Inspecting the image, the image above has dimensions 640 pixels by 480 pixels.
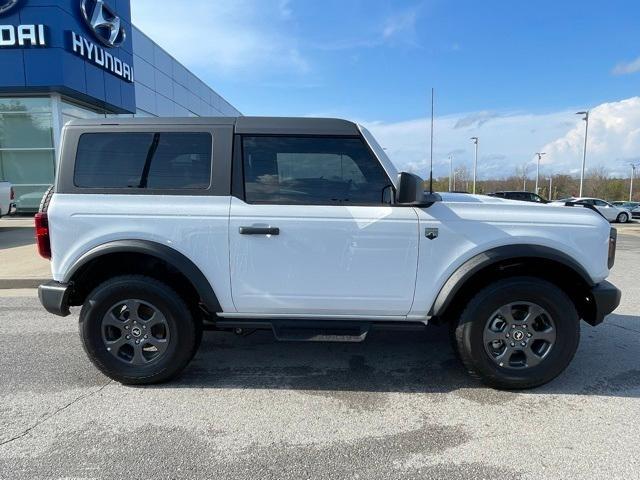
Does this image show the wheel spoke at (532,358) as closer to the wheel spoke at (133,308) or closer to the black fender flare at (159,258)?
the black fender flare at (159,258)

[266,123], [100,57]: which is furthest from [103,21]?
[266,123]

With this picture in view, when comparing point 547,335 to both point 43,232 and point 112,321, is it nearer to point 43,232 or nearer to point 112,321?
point 112,321

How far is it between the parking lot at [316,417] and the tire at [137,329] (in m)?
A: 0.17

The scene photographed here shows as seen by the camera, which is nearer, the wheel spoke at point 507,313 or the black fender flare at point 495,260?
the black fender flare at point 495,260

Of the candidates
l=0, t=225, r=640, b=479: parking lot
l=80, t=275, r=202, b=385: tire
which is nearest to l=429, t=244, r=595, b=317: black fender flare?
l=0, t=225, r=640, b=479: parking lot

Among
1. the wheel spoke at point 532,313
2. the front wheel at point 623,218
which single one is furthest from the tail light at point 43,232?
the front wheel at point 623,218

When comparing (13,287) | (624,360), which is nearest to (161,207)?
(624,360)

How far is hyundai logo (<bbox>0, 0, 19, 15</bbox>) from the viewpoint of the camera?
1438 centimetres

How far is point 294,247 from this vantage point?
308 cm

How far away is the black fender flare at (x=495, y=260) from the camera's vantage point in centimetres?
303

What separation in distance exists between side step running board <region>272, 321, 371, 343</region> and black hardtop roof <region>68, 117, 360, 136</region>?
1497 millimetres

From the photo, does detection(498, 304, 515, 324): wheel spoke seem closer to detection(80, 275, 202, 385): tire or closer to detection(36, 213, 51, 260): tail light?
detection(80, 275, 202, 385): tire

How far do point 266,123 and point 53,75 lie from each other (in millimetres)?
15459

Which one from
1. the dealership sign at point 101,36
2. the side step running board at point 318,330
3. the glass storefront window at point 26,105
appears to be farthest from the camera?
the glass storefront window at point 26,105
